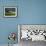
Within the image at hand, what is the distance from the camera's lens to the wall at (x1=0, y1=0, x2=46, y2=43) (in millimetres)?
3486

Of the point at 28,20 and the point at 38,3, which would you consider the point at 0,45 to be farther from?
the point at 38,3

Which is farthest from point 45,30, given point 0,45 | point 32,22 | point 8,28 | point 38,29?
point 0,45

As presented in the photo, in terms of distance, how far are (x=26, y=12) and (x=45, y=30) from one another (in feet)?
2.32

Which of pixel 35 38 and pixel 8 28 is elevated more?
pixel 8 28

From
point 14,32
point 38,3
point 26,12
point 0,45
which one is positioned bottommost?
point 0,45

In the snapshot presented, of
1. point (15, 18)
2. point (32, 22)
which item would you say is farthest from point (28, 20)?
point (15, 18)

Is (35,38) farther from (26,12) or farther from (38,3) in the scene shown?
(38,3)

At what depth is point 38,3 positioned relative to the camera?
352cm

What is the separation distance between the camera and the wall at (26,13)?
137 inches

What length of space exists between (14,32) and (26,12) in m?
0.63

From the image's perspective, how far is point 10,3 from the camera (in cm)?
350

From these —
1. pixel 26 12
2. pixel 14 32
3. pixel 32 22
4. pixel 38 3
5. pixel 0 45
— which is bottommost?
pixel 0 45

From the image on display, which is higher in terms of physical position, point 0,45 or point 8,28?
point 8,28

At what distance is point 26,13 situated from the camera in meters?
3.51
